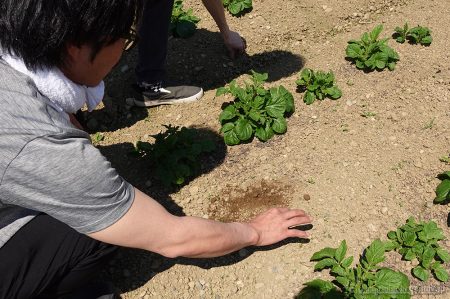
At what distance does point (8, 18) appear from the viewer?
1.48 meters

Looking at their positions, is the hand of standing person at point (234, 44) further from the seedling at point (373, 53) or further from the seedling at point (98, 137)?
the seedling at point (98, 137)

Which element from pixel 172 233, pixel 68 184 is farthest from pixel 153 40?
pixel 68 184

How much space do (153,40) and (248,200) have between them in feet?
3.94

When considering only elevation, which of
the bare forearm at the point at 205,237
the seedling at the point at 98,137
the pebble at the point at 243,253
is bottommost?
the pebble at the point at 243,253

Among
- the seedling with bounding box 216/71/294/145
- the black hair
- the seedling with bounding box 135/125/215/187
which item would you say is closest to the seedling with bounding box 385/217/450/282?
the seedling with bounding box 216/71/294/145

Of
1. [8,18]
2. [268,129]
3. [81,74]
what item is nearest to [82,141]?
[81,74]

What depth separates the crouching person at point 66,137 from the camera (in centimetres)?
148

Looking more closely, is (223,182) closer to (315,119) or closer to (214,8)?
(315,119)

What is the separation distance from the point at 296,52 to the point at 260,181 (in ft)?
4.53

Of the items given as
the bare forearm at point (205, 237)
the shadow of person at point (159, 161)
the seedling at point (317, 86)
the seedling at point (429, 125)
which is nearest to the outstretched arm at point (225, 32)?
the seedling at point (317, 86)

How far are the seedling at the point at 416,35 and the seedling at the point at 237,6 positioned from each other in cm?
125

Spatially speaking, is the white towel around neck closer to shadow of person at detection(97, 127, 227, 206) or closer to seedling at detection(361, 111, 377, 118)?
shadow of person at detection(97, 127, 227, 206)

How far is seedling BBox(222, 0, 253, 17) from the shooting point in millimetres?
4289

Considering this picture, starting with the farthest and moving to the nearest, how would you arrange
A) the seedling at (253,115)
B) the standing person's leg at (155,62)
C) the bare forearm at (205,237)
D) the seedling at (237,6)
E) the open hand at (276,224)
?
the seedling at (237,6) < the seedling at (253,115) < the standing person's leg at (155,62) < the open hand at (276,224) < the bare forearm at (205,237)
